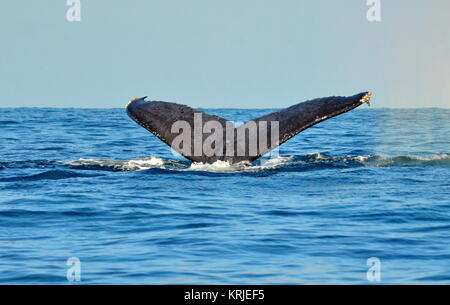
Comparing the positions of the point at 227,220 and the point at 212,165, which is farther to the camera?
the point at 212,165

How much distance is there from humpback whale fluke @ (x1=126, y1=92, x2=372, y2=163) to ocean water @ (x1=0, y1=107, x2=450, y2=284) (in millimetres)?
308

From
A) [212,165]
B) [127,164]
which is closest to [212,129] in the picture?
[212,165]

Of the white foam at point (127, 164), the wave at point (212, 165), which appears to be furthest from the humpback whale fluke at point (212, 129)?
the white foam at point (127, 164)

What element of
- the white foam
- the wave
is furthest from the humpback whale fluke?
the white foam

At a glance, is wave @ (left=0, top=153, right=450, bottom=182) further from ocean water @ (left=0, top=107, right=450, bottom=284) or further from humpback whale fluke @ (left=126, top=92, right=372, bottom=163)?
humpback whale fluke @ (left=126, top=92, right=372, bottom=163)

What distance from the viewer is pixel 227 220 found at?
10.4 m

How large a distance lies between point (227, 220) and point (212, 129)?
3.13 metres

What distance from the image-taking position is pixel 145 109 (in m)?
13.4

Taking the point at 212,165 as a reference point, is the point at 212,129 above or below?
above

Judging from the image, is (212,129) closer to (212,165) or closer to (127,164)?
(212,165)

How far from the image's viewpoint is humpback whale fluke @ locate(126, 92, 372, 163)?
1257 centimetres

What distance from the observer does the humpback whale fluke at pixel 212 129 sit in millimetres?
12570

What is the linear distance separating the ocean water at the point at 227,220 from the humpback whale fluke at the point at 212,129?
31cm
